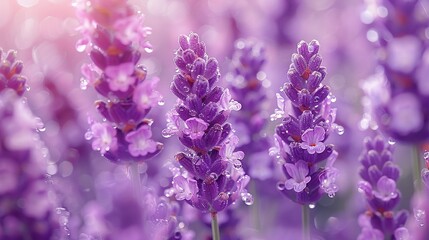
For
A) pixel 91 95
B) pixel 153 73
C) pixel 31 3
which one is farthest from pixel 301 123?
pixel 31 3

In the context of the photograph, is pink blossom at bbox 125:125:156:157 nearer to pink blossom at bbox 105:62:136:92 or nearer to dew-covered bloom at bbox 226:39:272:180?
pink blossom at bbox 105:62:136:92

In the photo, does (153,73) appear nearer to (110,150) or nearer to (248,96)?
(248,96)

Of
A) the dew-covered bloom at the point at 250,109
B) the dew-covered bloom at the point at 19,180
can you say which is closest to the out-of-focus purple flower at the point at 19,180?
the dew-covered bloom at the point at 19,180

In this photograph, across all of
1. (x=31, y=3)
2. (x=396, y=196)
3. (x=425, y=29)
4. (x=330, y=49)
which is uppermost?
(x=31, y=3)

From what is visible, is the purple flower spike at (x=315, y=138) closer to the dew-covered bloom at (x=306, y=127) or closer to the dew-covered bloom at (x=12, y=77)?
the dew-covered bloom at (x=306, y=127)

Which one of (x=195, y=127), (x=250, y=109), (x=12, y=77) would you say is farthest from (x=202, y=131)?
(x=250, y=109)

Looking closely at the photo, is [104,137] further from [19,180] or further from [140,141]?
[19,180]
